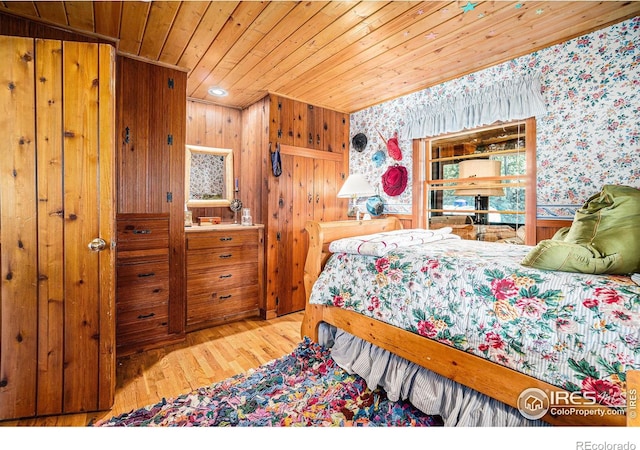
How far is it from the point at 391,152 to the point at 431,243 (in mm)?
1531

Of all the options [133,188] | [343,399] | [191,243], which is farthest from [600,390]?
[133,188]

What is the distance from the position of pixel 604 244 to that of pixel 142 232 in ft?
9.77

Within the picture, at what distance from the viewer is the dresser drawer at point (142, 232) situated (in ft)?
8.02

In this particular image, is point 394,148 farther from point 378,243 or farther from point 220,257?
point 220,257

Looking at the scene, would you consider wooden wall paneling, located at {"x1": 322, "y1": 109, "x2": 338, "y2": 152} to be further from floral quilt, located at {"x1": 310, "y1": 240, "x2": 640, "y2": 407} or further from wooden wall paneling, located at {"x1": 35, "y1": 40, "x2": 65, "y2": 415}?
wooden wall paneling, located at {"x1": 35, "y1": 40, "x2": 65, "y2": 415}

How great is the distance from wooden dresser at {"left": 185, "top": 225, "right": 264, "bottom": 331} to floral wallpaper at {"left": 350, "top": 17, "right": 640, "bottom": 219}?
8.66 ft

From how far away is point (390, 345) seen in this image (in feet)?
5.95

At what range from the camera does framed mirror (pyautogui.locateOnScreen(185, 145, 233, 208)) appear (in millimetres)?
3334

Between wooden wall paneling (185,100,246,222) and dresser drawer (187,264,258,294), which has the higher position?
wooden wall paneling (185,100,246,222)

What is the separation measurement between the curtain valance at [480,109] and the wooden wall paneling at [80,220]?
8.92ft

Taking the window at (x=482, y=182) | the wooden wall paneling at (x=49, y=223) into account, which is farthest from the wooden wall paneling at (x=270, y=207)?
the wooden wall paneling at (x=49, y=223)

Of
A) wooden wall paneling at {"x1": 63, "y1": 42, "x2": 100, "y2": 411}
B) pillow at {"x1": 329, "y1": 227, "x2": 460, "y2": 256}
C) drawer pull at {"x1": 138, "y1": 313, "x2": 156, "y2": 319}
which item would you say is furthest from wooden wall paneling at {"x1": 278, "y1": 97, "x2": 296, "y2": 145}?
drawer pull at {"x1": 138, "y1": 313, "x2": 156, "y2": 319}

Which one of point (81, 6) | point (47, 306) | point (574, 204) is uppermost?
point (81, 6)

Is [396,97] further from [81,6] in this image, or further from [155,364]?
[155,364]
